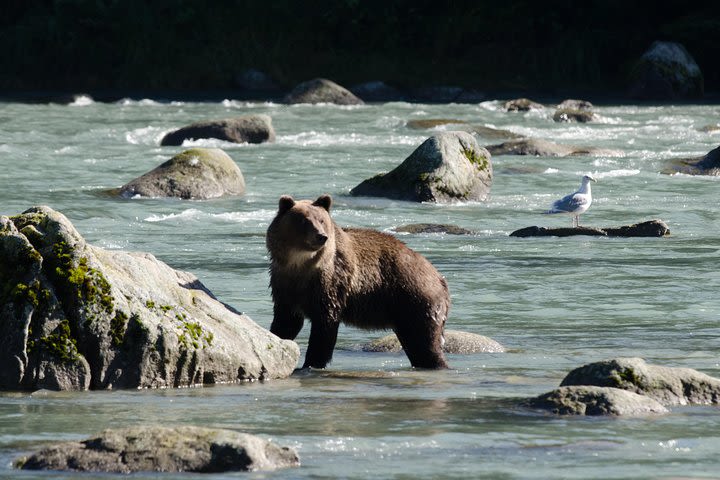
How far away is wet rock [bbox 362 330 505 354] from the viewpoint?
31.5 feet

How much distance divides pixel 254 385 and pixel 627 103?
34626 millimetres

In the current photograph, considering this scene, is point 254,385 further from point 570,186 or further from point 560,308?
point 570,186

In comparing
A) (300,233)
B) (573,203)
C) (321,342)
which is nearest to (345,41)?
(573,203)

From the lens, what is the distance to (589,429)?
263 inches

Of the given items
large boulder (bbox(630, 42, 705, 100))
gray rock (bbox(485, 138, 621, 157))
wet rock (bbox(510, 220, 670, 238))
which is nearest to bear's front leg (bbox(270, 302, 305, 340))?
wet rock (bbox(510, 220, 670, 238))

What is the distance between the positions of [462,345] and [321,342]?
1334 millimetres

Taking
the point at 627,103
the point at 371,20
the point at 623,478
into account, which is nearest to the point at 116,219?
the point at 623,478

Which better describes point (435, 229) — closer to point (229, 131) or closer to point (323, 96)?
point (229, 131)

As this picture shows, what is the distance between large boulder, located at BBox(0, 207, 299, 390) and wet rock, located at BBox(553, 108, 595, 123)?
28092mm

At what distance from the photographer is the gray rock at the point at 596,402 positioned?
7012 mm

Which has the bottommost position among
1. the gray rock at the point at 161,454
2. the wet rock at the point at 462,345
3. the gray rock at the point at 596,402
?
the wet rock at the point at 462,345

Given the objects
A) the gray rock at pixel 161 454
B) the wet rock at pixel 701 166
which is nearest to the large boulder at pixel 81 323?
the gray rock at pixel 161 454

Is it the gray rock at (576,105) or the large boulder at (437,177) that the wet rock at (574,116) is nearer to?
the gray rock at (576,105)

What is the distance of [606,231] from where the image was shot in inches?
640
